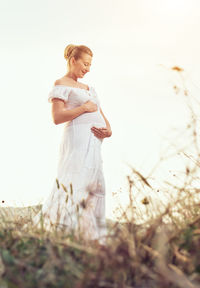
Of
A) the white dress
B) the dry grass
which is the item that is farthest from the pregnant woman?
the dry grass

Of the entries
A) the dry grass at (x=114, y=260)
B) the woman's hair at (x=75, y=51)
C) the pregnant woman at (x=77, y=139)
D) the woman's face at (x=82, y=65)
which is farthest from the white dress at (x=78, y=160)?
the dry grass at (x=114, y=260)

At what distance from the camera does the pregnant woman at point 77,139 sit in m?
4.36

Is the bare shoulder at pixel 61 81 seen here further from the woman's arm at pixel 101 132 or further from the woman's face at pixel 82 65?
the woman's arm at pixel 101 132

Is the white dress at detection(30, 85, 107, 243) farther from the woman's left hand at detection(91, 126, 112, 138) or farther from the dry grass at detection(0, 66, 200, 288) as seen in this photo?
the dry grass at detection(0, 66, 200, 288)

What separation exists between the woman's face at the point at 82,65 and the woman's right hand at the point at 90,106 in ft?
1.17

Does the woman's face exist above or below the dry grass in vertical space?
above

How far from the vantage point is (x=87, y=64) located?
4699 mm

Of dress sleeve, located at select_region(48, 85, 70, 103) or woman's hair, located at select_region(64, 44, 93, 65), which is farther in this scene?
woman's hair, located at select_region(64, 44, 93, 65)

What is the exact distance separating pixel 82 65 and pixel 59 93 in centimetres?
45

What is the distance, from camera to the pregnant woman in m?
4.36

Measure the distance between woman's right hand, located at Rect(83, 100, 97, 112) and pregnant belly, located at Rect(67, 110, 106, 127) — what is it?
0.14ft

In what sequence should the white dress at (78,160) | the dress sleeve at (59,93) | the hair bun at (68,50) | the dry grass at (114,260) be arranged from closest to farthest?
the dry grass at (114,260) < the white dress at (78,160) < the dress sleeve at (59,93) < the hair bun at (68,50)

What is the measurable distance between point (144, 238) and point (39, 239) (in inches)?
27.8

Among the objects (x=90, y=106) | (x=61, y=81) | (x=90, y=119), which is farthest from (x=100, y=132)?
(x=61, y=81)
